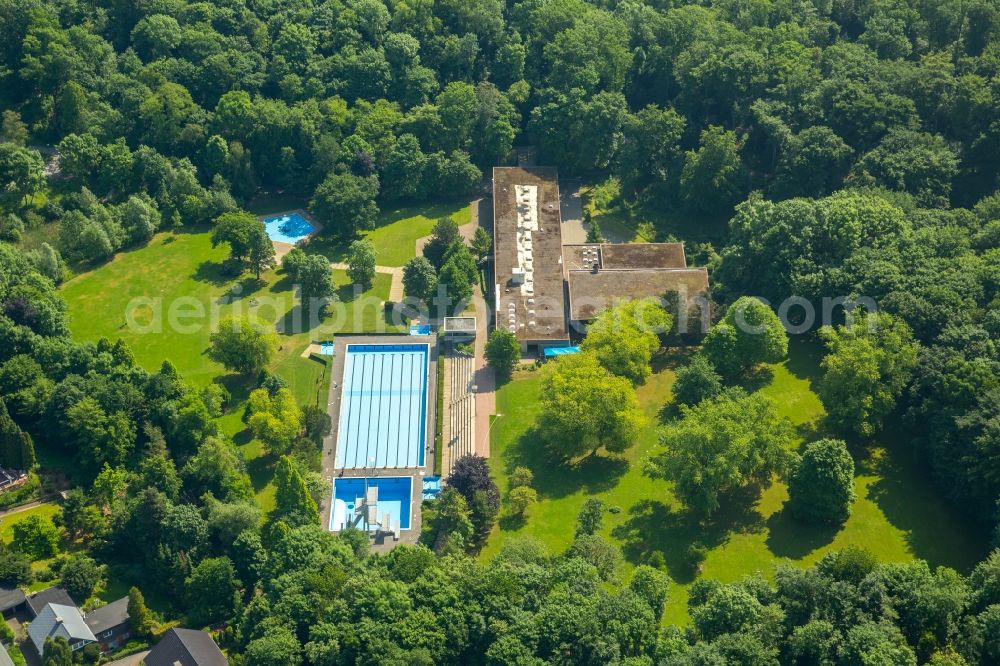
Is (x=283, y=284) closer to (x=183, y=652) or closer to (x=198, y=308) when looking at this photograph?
(x=198, y=308)

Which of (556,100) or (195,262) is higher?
(556,100)

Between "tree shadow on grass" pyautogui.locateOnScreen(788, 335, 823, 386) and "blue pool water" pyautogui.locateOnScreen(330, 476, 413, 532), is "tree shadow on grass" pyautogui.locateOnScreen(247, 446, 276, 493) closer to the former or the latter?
"blue pool water" pyautogui.locateOnScreen(330, 476, 413, 532)

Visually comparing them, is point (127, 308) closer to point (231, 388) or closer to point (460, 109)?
point (231, 388)

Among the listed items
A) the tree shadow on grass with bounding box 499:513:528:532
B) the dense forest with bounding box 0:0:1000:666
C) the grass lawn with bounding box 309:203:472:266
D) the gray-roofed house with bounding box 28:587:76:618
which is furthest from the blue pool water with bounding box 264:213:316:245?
the gray-roofed house with bounding box 28:587:76:618

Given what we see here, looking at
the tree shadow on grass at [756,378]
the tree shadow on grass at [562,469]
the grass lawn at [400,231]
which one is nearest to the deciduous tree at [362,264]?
the grass lawn at [400,231]

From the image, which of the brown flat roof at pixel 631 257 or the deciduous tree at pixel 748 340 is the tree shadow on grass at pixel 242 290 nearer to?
the brown flat roof at pixel 631 257

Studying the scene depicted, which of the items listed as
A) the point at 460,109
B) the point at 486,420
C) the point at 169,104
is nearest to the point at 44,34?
the point at 169,104
